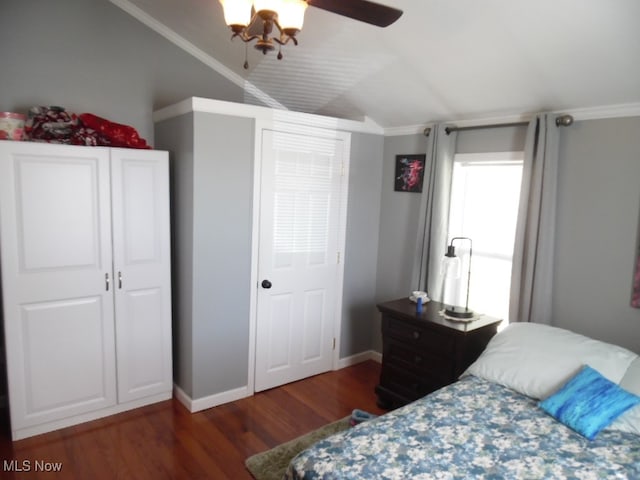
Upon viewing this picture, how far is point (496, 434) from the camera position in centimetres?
179

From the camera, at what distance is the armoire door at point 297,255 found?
3.17 metres

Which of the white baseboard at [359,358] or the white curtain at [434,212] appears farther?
the white baseboard at [359,358]

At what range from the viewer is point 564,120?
8.46 ft

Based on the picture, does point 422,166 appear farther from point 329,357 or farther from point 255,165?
point 329,357

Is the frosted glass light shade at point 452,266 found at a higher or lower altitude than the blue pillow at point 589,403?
higher

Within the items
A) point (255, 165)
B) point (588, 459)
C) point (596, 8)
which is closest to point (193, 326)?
point (255, 165)

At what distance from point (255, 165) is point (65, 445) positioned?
2.09 meters

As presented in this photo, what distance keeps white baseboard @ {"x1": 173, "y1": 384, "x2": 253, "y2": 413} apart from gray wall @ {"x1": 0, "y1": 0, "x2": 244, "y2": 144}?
6.35 ft

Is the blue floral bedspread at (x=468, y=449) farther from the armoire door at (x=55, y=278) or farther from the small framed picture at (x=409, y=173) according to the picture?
the small framed picture at (x=409, y=173)

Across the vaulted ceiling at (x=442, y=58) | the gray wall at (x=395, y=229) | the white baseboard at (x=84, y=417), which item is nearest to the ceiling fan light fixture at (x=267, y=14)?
the vaulted ceiling at (x=442, y=58)

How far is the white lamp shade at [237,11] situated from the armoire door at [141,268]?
1571mm

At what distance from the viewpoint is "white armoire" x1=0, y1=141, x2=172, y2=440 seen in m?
2.50

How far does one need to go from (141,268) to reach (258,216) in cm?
86

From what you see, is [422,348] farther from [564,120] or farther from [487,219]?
[564,120]
